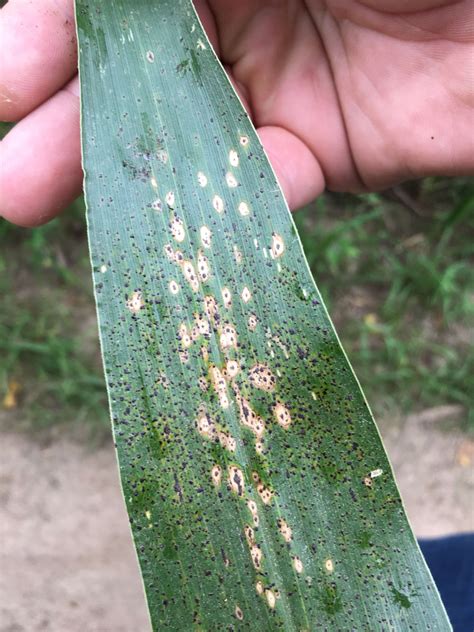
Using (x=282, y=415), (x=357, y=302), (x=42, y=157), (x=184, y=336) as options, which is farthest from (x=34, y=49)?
(x=357, y=302)

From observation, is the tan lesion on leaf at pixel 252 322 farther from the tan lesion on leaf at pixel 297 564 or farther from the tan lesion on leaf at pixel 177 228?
the tan lesion on leaf at pixel 297 564

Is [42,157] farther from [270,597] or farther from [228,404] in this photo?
[270,597]

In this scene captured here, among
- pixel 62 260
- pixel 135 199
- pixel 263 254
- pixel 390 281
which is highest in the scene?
pixel 135 199

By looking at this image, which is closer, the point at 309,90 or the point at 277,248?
the point at 277,248

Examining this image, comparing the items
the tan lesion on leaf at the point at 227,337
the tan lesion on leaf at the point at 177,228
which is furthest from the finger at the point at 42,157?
the tan lesion on leaf at the point at 227,337

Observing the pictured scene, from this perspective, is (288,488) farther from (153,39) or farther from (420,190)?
(420,190)

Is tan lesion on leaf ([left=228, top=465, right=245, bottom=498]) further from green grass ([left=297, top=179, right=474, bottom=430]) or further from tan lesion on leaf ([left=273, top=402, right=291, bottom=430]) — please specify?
green grass ([left=297, top=179, right=474, bottom=430])

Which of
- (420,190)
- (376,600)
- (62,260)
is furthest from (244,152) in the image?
(420,190)
